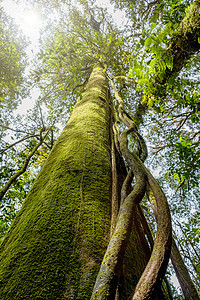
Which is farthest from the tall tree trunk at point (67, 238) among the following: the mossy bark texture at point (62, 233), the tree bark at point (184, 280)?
the tree bark at point (184, 280)

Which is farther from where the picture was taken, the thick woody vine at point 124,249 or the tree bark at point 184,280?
the tree bark at point 184,280

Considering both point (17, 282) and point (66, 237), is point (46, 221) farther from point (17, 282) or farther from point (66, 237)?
point (17, 282)

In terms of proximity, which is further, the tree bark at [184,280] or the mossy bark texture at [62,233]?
the tree bark at [184,280]

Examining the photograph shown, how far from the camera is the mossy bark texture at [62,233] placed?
1.82 feet

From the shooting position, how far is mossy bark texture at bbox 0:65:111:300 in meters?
0.55

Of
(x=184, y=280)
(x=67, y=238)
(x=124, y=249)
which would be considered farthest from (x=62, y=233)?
(x=184, y=280)

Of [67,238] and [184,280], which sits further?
[184,280]

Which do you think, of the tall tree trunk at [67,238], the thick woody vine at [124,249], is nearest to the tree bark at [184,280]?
the tall tree trunk at [67,238]

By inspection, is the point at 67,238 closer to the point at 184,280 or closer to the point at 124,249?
the point at 124,249

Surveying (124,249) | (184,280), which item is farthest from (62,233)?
(184,280)

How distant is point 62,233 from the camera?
0.70 m

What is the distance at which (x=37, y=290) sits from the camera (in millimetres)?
528

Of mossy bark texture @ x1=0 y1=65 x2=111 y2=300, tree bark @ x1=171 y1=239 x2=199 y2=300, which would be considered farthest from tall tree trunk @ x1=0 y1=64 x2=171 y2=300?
tree bark @ x1=171 y1=239 x2=199 y2=300

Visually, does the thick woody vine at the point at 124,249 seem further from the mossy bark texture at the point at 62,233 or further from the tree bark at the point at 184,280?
the tree bark at the point at 184,280
